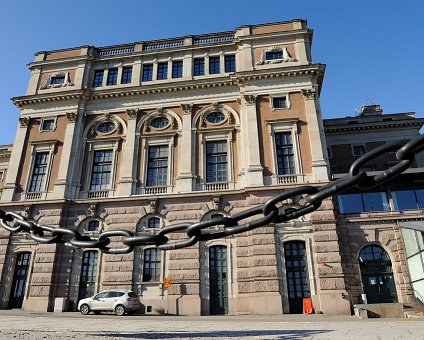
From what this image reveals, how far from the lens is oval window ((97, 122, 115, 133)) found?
29.3 meters

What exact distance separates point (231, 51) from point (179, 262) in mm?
19039

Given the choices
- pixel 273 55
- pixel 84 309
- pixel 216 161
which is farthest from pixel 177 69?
pixel 84 309

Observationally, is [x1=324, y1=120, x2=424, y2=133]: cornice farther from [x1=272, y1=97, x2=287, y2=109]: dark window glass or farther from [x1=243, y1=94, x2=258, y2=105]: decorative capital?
[x1=243, y1=94, x2=258, y2=105]: decorative capital

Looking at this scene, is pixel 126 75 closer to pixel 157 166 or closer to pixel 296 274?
pixel 157 166

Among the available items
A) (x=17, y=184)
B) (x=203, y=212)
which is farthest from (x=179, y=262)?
(x=17, y=184)

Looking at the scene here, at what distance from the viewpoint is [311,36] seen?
30.1m

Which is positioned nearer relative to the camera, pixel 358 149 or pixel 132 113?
pixel 132 113

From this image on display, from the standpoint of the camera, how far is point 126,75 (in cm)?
3144

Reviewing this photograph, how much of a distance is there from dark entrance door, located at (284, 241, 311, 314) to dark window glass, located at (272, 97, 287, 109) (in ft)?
35.8

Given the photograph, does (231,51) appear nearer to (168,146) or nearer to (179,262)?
(168,146)

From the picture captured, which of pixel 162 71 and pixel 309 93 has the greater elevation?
pixel 162 71

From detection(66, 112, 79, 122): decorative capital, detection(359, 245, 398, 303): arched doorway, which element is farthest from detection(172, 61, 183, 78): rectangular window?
detection(359, 245, 398, 303): arched doorway

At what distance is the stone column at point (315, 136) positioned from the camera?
2427cm

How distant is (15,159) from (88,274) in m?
12.1
